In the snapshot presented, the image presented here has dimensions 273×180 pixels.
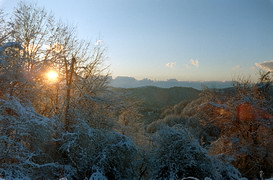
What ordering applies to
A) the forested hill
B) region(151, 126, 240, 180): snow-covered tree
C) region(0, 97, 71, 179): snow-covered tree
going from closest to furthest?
region(0, 97, 71, 179): snow-covered tree → region(151, 126, 240, 180): snow-covered tree → the forested hill

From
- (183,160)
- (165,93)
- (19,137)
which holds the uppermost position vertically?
(19,137)

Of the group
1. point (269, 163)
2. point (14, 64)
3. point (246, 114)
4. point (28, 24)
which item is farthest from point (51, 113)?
point (269, 163)

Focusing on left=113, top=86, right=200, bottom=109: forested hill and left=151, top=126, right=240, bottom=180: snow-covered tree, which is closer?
left=151, top=126, right=240, bottom=180: snow-covered tree

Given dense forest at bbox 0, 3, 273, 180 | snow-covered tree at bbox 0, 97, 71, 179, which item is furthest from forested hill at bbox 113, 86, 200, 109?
snow-covered tree at bbox 0, 97, 71, 179

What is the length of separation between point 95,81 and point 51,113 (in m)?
5.00

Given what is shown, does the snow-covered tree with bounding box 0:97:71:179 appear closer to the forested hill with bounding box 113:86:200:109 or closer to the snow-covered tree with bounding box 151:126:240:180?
the snow-covered tree with bounding box 151:126:240:180

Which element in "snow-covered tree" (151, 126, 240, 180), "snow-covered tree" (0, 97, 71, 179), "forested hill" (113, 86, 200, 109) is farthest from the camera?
"forested hill" (113, 86, 200, 109)

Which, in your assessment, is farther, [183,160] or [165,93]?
[165,93]

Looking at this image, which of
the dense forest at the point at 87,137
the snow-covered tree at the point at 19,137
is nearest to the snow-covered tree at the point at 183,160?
the dense forest at the point at 87,137

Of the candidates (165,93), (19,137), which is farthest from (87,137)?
(165,93)

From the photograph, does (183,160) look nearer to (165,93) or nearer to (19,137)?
(19,137)

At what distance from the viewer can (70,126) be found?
9461mm

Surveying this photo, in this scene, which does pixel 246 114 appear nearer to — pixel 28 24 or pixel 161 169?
pixel 161 169

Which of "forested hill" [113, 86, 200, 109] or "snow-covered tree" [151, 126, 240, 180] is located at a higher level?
"snow-covered tree" [151, 126, 240, 180]
